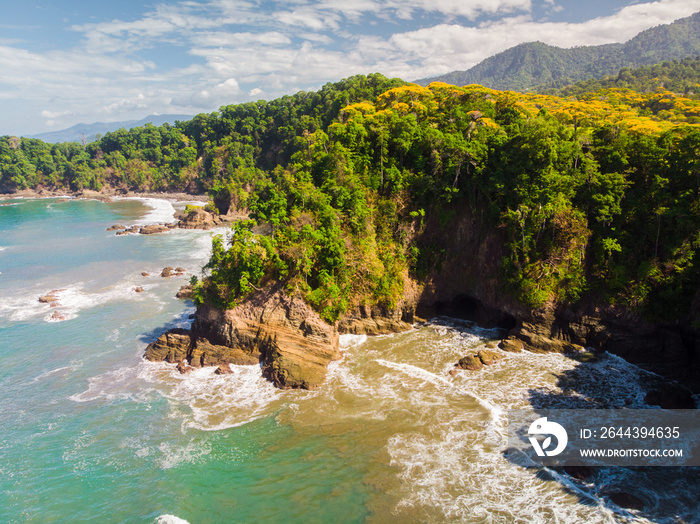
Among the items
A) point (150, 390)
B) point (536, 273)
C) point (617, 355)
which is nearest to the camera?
point (150, 390)

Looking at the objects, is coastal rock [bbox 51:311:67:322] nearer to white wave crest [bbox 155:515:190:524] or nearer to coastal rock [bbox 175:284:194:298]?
coastal rock [bbox 175:284:194:298]

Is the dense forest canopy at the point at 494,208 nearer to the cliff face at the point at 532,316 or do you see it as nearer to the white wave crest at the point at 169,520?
the cliff face at the point at 532,316

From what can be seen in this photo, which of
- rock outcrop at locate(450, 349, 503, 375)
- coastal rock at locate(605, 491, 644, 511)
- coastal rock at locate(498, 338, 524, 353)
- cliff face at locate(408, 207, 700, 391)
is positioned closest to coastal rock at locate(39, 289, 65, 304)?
cliff face at locate(408, 207, 700, 391)

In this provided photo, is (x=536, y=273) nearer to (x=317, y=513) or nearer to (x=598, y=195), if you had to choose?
(x=598, y=195)

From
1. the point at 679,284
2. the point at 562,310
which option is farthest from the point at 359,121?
the point at 679,284

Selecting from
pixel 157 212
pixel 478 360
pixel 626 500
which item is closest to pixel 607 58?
pixel 157 212

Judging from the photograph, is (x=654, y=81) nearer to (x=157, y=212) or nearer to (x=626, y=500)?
(x=626, y=500)
